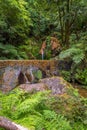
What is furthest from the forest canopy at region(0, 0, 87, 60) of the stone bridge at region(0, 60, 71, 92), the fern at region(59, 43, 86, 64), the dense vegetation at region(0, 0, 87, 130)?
the stone bridge at region(0, 60, 71, 92)

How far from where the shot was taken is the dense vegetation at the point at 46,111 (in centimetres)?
399

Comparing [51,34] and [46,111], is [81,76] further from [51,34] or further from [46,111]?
[51,34]

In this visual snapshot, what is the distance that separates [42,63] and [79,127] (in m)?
4.08

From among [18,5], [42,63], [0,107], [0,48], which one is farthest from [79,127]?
[18,5]

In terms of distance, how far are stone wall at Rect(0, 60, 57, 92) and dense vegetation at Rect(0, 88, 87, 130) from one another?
2.40 metres

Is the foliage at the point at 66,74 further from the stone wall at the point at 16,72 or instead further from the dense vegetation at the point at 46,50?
the stone wall at the point at 16,72

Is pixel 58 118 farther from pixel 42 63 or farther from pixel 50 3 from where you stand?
pixel 50 3

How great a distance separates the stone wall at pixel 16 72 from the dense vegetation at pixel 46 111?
240 centimetres

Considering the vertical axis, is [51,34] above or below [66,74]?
above

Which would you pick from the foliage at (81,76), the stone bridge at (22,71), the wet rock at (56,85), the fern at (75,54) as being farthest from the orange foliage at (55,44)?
the wet rock at (56,85)

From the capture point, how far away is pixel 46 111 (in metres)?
4.25

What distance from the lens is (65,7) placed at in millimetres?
9828

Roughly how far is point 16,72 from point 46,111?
3.55m

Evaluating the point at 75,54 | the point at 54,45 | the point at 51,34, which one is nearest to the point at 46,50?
the point at 54,45
